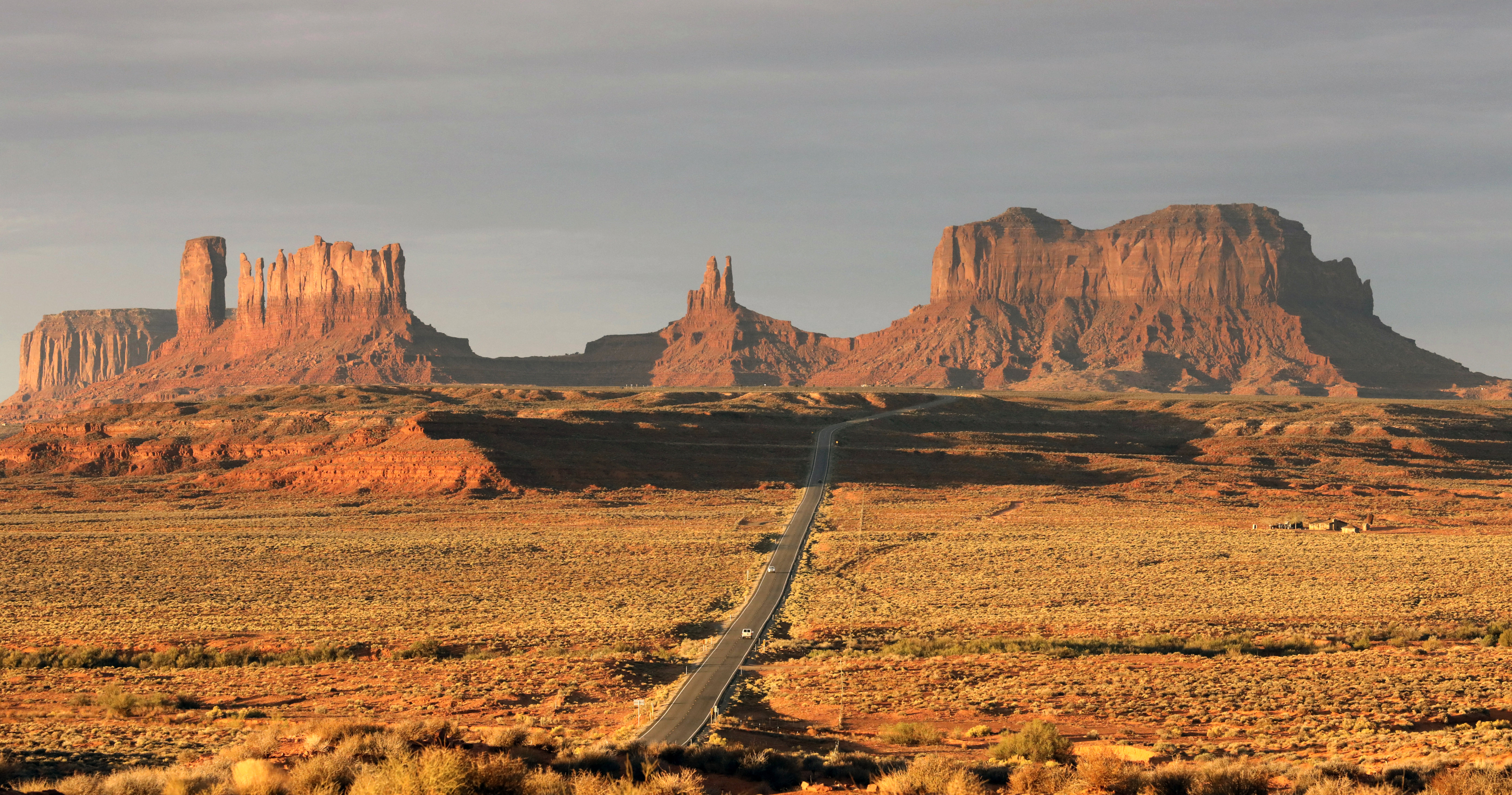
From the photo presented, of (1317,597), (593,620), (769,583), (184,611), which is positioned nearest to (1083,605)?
(1317,597)

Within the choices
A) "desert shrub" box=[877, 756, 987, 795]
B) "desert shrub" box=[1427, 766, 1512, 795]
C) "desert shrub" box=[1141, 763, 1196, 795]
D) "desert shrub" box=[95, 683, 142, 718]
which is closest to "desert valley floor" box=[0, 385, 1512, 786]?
"desert shrub" box=[95, 683, 142, 718]

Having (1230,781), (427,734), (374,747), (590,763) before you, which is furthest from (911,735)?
(374,747)

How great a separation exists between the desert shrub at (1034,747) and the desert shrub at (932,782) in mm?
3158

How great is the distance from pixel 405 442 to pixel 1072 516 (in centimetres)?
4842

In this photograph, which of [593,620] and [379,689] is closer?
[379,689]

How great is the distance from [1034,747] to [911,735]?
3271mm

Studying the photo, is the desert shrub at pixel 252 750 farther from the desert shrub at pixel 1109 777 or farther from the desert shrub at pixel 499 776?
the desert shrub at pixel 1109 777

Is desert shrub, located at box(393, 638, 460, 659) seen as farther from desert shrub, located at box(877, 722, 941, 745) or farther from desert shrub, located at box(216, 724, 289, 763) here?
desert shrub, located at box(877, 722, 941, 745)

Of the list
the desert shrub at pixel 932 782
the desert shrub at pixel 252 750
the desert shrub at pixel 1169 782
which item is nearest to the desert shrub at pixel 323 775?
the desert shrub at pixel 252 750

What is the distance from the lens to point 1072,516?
224 ft

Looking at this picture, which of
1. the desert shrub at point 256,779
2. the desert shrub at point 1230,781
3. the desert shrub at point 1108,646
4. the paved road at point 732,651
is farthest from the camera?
the desert shrub at point 1108,646

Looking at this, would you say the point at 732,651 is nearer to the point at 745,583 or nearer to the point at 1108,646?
the point at 1108,646

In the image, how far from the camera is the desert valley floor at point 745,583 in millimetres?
25844

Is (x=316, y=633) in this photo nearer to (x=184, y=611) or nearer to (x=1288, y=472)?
(x=184, y=611)
